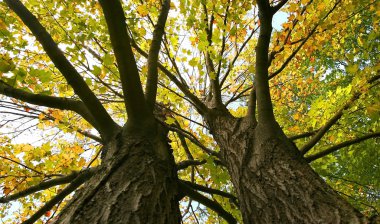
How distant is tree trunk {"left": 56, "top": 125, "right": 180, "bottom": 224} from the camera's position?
5.00 feet

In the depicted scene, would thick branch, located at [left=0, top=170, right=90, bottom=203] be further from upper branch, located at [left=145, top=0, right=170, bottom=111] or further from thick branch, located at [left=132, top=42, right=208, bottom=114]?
thick branch, located at [left=132, top=42, right=208, bottom=114]

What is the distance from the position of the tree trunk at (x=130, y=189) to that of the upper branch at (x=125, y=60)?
259 millimetres

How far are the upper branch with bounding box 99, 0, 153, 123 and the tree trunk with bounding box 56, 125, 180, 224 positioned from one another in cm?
26

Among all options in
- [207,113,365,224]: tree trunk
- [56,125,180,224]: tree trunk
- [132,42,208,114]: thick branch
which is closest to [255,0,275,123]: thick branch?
[207,113,365,224]: tree trunk

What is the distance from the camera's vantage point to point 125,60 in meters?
2.01

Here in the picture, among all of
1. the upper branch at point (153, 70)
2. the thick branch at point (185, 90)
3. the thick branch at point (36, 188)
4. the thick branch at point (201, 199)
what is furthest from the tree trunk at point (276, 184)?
the thick branch at point (36, 188)

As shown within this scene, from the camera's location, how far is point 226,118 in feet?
11.4

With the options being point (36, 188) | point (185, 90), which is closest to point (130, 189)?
point (36, 188)

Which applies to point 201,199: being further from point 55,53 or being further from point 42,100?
point 55,53

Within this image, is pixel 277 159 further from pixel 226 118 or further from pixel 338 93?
pixel 338 93

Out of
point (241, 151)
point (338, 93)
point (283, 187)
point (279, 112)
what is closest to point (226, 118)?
point (241, 151)

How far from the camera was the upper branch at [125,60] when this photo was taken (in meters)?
1.77

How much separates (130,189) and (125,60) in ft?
3.04

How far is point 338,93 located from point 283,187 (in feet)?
9.98
